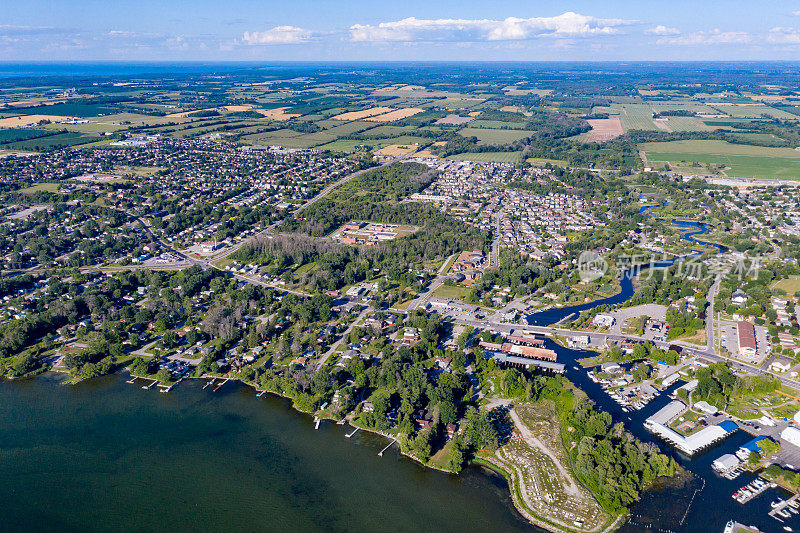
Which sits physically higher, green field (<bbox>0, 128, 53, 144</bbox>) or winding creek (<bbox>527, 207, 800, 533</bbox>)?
green field (<bbox>0, 128, 53, 144</bbox>)

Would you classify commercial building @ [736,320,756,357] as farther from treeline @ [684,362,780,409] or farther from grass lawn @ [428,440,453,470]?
grass lawn @ [428,440,453,470]

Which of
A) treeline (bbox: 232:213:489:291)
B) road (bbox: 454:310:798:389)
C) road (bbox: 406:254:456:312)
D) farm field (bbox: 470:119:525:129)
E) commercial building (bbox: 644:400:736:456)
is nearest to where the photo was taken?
commercial building (bbox: 644:400:736:456)

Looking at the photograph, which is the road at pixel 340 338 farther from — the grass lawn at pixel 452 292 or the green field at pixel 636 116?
the green field at pixel 636 116

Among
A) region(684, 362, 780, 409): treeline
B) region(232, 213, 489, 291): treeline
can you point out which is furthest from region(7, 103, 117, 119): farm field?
region(684, 362, 780, 409): treeline

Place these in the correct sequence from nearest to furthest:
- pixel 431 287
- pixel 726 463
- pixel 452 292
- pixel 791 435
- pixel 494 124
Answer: pixel 726 463 → pixel 791 435 → pixel 452 292 → pixel 431 287 → pixel 494 124

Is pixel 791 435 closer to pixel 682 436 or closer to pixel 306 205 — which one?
pixel 682 436

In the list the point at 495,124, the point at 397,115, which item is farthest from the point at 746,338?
the point at 397,115
